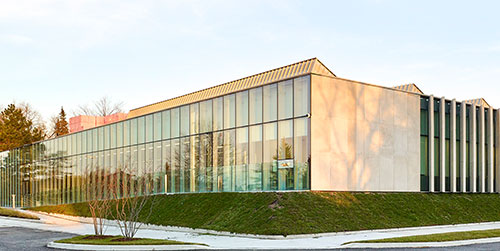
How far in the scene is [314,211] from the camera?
2616 centimetres

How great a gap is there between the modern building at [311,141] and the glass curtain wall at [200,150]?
3.0 inches

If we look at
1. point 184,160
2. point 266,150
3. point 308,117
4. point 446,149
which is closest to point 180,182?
point 184,160

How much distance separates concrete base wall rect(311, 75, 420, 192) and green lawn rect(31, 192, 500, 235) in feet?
3.33

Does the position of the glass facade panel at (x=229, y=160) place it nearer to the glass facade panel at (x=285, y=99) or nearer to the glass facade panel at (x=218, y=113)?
the glass facade panel at (x=218, y=113)

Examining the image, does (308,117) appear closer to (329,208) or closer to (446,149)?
Answer: (329,208)

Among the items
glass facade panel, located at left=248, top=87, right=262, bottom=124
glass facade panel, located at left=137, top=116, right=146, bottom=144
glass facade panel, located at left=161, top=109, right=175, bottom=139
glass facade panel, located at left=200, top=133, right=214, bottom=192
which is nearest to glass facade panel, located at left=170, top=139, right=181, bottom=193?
glass facade panel, located at left=161, top=109, right=175, bottom=139

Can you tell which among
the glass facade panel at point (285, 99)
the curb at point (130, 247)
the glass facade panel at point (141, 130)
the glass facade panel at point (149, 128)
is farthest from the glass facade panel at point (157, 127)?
the curb at point (130, 247)

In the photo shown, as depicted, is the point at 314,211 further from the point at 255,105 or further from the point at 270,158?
the point at 255,105

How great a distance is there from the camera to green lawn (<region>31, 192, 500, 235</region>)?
82.0 feet

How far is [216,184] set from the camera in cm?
3531

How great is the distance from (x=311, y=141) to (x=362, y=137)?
13.2ft

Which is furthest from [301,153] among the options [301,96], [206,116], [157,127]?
[157,127]

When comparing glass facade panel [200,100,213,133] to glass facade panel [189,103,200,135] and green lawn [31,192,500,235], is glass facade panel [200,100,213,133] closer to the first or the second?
glass facade panel [189,103,200,135]

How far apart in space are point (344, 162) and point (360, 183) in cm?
172
